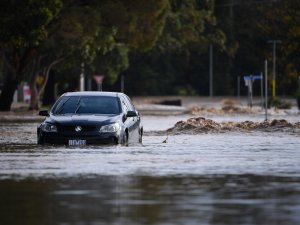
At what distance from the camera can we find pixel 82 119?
1192 inches

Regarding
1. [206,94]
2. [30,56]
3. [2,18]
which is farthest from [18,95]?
[2,18]

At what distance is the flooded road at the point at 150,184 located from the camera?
14781 millimetres

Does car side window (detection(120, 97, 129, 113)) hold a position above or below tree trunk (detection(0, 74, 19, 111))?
above

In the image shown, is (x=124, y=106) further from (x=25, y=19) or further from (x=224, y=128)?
(x=25, y=19)

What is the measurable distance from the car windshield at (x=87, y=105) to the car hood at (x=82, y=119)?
23.1 inches

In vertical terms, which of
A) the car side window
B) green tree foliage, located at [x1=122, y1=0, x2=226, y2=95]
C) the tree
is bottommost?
green tree foliage, located at [x1=122, y1=0, x2=226, y2=95]

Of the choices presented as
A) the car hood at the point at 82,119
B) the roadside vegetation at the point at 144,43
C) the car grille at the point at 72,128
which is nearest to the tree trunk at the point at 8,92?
the roadside vegetation at the point at 144,43

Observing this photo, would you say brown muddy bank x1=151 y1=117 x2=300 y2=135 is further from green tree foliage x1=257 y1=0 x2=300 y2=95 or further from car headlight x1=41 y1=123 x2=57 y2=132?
green tree foliage x1=257 y1=0 x2=300 y2=95

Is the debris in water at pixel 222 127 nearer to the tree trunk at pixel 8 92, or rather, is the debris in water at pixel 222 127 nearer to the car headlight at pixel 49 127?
the car headlight at pixel 49 127

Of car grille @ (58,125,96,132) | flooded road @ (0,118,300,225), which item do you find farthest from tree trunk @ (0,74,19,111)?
car grille @ (58,125,96,132)

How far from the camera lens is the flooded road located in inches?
582

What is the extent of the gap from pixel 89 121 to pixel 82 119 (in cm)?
20

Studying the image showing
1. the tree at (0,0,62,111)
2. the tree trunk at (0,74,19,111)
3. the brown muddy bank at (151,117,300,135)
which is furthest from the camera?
the tree trunk at (0,74,19,111)

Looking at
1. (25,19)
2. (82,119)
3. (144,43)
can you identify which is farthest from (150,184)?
(144,43)
